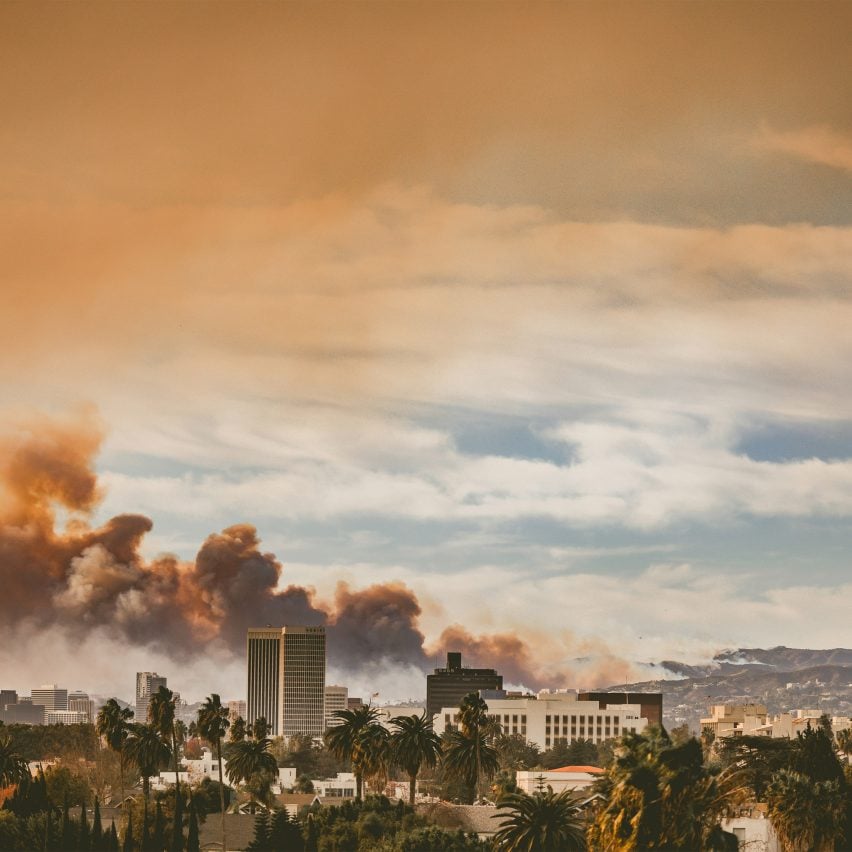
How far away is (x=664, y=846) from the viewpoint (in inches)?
1876

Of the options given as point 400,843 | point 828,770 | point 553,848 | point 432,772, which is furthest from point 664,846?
point 432,772

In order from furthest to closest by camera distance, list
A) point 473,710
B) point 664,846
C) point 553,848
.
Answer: point 473,710 → point 553,848 → point 664,846

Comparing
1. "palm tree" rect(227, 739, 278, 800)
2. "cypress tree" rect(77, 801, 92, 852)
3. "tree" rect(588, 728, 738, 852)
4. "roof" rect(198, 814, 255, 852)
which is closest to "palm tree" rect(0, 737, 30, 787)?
"roof" rect(198, 814, 255, 852)

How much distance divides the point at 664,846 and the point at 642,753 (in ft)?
10.1

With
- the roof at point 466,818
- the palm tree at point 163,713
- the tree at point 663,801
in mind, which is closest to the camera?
the tree at point 663,801

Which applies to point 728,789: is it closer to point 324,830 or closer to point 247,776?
point 324,830

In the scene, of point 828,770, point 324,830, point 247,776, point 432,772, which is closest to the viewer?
point 828,770

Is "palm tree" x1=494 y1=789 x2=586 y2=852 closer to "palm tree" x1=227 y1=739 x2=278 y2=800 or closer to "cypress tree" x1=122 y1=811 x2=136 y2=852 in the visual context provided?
"cypress tree" x1=122 y1=811 x2=136 y2=852

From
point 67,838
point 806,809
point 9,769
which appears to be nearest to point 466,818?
point 67,838

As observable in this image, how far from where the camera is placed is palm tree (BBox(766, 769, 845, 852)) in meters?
51.2

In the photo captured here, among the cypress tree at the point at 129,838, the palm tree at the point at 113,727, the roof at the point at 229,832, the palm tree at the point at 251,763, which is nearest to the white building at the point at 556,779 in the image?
the palm tree at the point at 251,763

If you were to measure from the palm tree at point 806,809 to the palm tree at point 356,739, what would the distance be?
243 ft

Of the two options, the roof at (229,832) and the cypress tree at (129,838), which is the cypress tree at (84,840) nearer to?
the cypress tree at (129,838)

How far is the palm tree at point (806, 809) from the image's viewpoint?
168 feet
